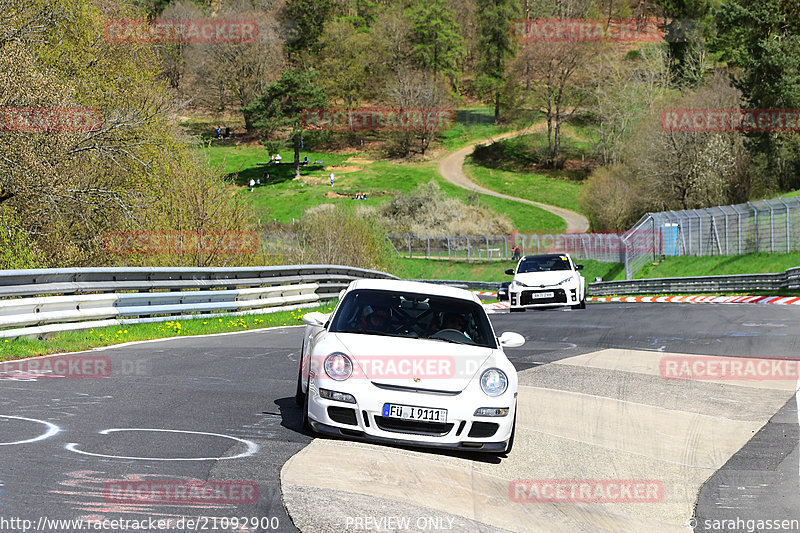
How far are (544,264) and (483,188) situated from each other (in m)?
74.0

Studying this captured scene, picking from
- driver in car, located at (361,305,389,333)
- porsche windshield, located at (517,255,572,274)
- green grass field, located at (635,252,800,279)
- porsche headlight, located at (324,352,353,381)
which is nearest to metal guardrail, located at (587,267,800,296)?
green grass field, located at (635,252,800,279)

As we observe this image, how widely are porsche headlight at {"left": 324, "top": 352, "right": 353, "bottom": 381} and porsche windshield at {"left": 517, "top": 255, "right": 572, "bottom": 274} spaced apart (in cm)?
1887

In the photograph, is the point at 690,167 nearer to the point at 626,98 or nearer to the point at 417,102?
the point at 626,98

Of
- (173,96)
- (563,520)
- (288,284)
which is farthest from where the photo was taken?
(173,96)

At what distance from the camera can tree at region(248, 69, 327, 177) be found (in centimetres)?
10488

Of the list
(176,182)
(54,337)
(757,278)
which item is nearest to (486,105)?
(757,278)

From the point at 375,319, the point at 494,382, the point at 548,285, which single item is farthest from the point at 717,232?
the point at 494,382

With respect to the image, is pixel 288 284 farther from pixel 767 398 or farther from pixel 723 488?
pixel 723 488

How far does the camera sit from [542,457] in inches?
299

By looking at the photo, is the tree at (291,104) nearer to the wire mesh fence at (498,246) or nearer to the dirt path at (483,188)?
the dirt path at (483,188)

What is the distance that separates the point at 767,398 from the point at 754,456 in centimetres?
276

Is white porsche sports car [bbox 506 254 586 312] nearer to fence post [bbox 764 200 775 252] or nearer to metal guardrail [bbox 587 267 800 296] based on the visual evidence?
metal guardrail [bbox 587 267 800 296]

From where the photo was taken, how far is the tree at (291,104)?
105 m

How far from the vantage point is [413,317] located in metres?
8.26
